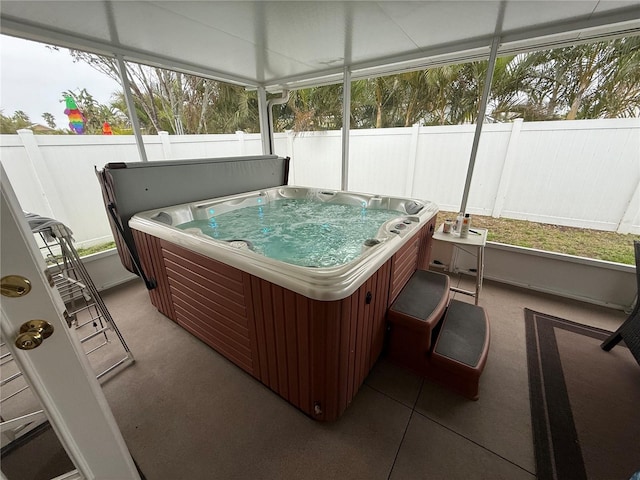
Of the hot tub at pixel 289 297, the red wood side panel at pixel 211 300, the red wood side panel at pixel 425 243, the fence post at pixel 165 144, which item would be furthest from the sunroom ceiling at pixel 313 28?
the red wood side panel at pixel 211 300

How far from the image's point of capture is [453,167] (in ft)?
10.3

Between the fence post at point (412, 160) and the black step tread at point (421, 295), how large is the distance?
200cm

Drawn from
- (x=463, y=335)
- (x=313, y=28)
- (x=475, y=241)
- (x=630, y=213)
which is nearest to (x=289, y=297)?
(x=463, y=335)

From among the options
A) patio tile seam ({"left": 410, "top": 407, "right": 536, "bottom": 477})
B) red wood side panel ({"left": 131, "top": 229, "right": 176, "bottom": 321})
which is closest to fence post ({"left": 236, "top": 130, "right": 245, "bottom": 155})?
red wood side panel ({"left": 131, "top": 229, "right": 176, "bottom": 321})

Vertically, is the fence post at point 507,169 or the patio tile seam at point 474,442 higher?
the fence post at point 507,169

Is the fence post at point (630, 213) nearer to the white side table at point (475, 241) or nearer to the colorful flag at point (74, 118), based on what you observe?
the white side table at point (475, 241)

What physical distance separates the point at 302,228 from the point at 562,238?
3.00 m

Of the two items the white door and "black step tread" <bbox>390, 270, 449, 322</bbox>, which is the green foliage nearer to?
the white door

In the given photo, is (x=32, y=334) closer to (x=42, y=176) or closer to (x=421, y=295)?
(x=421, y=295)

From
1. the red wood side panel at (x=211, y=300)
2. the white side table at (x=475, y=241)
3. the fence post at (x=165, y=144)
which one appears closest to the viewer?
the red wood side panel at (x=211, y=300)

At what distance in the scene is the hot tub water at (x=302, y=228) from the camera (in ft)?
6.13

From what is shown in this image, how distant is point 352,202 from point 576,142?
230 centimetres

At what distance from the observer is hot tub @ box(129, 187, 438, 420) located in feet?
3.32

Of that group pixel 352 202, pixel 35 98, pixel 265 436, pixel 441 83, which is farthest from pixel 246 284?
pixel 441 83
